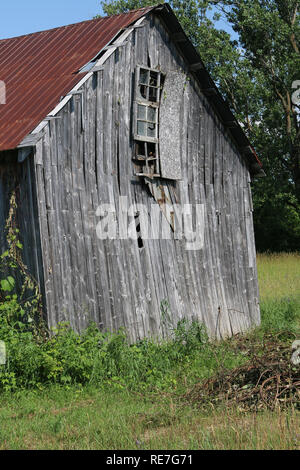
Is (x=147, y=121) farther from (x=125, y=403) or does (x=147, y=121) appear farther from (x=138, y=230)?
(x=125, y=403)

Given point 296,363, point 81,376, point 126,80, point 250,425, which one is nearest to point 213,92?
point 126,80

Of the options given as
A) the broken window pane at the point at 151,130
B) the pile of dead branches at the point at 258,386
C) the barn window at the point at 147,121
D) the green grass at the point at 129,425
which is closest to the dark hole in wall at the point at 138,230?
the barn window at the point at 147,121

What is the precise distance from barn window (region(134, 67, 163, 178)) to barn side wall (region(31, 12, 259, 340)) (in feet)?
0.57

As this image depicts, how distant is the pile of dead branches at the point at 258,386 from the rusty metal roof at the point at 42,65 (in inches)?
171

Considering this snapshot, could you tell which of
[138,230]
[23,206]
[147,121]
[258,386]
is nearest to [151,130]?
[147,121]

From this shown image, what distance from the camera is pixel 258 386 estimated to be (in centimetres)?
727

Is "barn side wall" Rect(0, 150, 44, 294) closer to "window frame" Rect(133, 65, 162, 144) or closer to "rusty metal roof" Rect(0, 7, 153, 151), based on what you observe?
"rusty metal roof" Rect(0, 7, 153, 151)

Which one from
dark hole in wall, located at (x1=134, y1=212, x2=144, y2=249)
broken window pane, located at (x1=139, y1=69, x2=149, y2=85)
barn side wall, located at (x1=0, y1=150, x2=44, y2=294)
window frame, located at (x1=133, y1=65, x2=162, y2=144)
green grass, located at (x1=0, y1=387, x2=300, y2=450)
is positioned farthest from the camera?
broken window pane, located at (x1=139, y1=69, x2=149, y2=85)

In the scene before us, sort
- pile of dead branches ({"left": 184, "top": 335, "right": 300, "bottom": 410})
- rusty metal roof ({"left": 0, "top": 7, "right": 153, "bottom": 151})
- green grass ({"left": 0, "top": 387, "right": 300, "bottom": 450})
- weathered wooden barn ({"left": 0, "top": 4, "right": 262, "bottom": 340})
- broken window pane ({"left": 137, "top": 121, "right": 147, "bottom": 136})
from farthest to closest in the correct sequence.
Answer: broken window pane ({"left": 137, "top": 121, "right": 147, "bottom": 136})
rusty metal roof ({"left": 0, "top": 7, "right": 153, "bottom": 151})
weathered wooden barn ({"left": 0, "top": 4, "right": 262, "bottom": 340})
pile of dead branches ({"left": 184, "top": 335, "right": 300, "bottom": 410})
green grass ({"left": 0, "top": 387, "right": 300, "bottom": 450})

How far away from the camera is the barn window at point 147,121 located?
11.2 m

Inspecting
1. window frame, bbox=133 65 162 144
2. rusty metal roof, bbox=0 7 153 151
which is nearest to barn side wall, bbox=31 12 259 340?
window frame, bbox=133 65 162 144

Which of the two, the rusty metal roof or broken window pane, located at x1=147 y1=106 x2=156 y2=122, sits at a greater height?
the rusty metal roof

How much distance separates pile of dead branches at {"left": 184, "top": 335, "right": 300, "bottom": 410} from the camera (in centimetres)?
693

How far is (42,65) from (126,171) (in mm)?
2507
